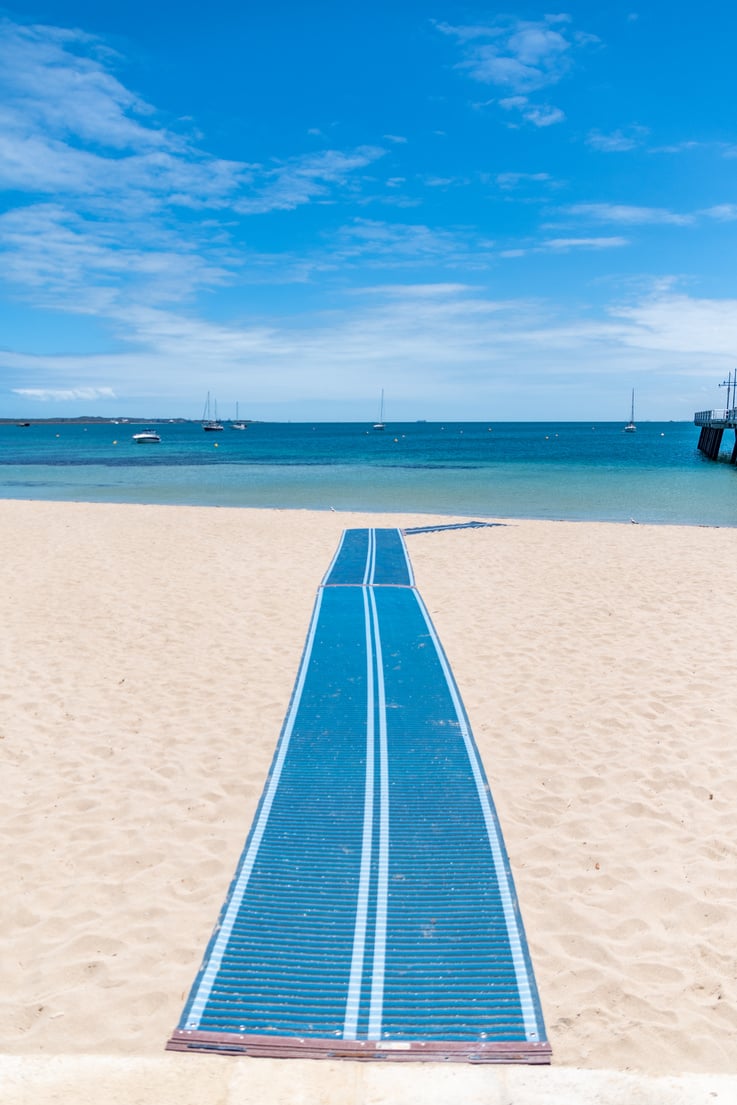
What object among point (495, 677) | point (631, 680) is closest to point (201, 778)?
point (495, 677)

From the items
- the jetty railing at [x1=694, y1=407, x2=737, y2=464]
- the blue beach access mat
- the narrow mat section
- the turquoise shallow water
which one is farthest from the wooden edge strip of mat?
the jetty railing at [x1=694, y1=407, x2=737, y2=464]

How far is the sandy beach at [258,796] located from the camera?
145 inches

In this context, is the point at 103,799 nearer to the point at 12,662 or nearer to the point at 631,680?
the point at 12,662

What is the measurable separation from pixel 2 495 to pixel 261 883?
115ft

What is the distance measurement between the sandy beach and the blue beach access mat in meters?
0.16

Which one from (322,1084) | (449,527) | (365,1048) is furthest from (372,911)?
(449,527)

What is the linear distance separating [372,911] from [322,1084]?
1.34 m

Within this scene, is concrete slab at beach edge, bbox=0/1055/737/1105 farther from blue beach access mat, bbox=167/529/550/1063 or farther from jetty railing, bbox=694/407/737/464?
jetty railing, bbox=694/407/737/464

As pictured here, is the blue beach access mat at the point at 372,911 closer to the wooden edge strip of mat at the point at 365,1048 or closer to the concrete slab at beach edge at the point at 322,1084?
the wooden edge strip of mat at the point at 365,1048

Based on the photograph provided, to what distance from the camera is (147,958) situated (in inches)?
177

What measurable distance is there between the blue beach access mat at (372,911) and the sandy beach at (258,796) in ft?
0.53

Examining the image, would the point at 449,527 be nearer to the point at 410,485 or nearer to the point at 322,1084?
the point at 322,1084

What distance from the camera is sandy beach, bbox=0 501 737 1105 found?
12.1ft

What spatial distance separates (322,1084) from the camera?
11.6 feet
